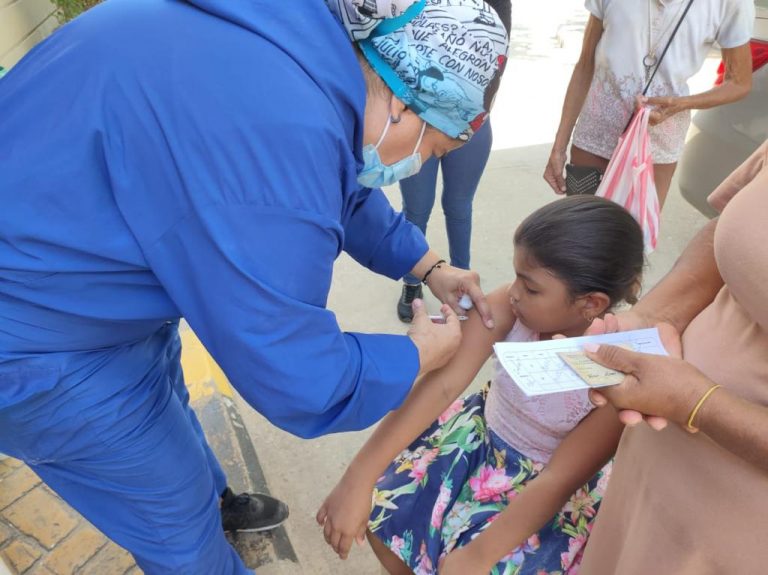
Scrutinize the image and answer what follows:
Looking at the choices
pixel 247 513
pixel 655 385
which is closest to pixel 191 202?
pixel 655 385

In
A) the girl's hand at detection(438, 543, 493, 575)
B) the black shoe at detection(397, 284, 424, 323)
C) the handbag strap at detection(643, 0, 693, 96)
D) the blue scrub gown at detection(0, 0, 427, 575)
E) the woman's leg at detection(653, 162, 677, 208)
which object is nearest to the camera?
the blue scrub gown at detection(0, 0, 427, 575)

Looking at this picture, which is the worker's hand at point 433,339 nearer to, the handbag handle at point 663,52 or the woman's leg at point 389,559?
the woman's leg at point 389,559

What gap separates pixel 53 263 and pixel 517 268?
3.55ft

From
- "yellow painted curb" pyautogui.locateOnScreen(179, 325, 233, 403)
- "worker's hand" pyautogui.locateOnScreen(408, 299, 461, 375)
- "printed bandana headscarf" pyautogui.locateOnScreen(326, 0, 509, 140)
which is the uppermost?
"printed bandana headscarf" pyautogui.locateOnScreen(326, 0, 509, 140)

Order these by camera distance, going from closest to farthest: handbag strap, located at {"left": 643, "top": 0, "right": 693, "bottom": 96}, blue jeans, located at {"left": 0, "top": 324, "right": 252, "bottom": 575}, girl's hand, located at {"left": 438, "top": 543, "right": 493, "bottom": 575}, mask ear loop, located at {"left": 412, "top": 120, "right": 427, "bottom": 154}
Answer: mask ear loop, located at {"left": 412, "top": 120, "right": 427, "bottom": 154}, blue jeans, located at {"left": 0, "top": 324, "right": 252, "bottom": 575}, girl's hand, located at {"left": 438, "top": 543, "right": 493, "bottom": 575}, handbag strap, located at {"left": 643, "top": 0, "right": 693, "bottom": 96}

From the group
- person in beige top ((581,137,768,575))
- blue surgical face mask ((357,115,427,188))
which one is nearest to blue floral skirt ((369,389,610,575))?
person in beige top ((581,137,768,575))

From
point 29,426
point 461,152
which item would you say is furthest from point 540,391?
point 461,152

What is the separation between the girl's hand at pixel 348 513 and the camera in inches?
60.4

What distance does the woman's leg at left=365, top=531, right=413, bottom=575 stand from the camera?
5.45 feet

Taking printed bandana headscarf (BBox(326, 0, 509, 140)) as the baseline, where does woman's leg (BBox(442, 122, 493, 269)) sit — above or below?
below

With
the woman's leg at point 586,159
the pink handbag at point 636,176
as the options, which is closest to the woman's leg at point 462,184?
the woman's leg at point 586,159

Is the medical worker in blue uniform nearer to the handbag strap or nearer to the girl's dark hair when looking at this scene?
the girl's dark hair

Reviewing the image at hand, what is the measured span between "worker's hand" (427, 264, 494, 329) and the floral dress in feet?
1.02

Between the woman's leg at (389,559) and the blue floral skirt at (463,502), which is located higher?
the blue floral skirt at (463,502)
